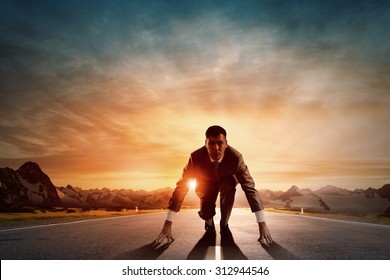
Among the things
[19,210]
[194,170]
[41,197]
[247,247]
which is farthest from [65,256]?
[41,197]

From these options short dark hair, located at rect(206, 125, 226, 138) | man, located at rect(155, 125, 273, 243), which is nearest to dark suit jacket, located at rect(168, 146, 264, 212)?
man, located at rect(155, 125, 273, 243)

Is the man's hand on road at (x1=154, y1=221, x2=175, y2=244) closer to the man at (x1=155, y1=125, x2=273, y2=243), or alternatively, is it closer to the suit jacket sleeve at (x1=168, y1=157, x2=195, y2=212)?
the man at (x1=155, y1=125, x2=273, y2=243)

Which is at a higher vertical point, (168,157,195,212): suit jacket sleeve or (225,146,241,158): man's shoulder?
(225,146,241,158): man's shoulder

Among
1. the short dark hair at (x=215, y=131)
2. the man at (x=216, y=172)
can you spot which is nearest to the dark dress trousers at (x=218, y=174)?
the man at (x=216, y=172)

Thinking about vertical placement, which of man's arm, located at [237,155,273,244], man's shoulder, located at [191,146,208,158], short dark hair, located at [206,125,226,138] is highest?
short dark hair, located at [206,125,226,138]

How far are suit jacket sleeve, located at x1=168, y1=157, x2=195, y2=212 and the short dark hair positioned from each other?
2.16 feet

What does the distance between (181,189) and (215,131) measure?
3.71 ft

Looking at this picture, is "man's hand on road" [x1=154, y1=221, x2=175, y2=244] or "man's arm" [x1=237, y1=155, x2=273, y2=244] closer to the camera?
"man's arm" [x1=237, y1=155, x2=273, y2=244]

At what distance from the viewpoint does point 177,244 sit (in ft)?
20.7

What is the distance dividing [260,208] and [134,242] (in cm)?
233

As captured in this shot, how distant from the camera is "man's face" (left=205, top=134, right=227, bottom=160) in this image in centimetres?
576

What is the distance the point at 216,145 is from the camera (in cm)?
576
